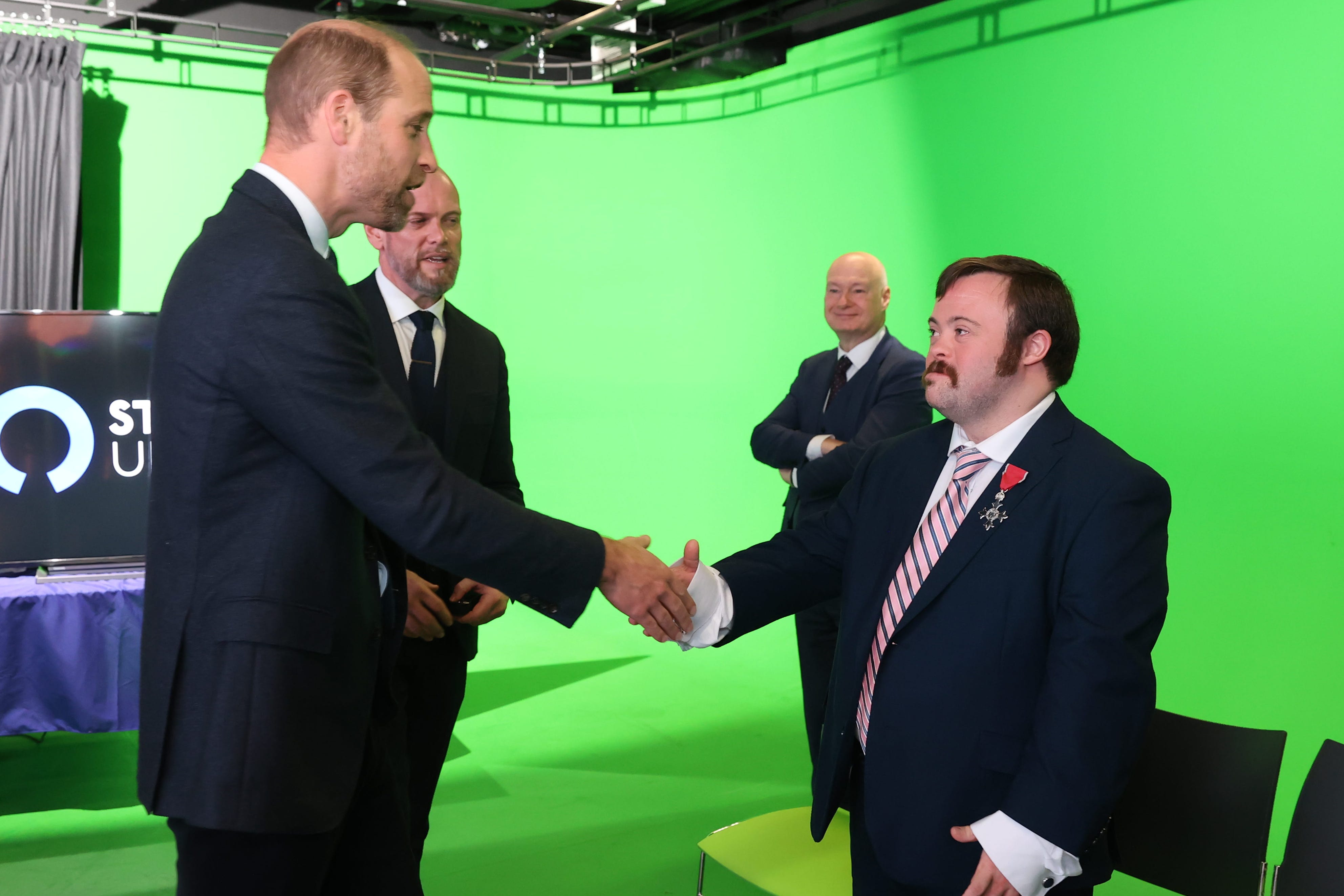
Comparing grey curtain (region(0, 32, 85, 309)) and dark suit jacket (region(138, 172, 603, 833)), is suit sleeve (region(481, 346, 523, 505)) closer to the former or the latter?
dark suit jacket (region(138, 172, 603, 833))

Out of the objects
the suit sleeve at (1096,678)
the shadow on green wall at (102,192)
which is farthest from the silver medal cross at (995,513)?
the shadow on green wall at (102,192)

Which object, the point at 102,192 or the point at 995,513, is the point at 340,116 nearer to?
the point at 995,513

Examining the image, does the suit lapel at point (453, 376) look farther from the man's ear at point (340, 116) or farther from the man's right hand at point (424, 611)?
the man's ear at point (340, 116)

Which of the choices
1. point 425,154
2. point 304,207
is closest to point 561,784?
point 425,154

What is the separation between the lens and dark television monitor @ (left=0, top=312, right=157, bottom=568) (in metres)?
4.16

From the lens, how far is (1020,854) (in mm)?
1745

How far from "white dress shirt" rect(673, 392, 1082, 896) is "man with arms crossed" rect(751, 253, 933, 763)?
5.38 ft

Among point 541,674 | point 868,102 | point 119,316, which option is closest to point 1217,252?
point 868,102

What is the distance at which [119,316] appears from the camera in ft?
14.1

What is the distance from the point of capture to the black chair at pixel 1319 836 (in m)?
2.03

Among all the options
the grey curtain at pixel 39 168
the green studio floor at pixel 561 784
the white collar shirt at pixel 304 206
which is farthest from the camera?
the grey curtain at pixel 39 168

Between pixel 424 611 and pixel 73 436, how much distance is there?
2515 mm

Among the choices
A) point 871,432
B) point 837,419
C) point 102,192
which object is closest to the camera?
point 871,432

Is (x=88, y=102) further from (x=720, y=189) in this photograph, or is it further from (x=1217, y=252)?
(x=1217, y=252)
